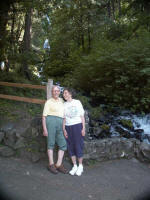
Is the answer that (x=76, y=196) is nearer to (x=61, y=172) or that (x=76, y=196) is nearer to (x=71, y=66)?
(x=61, y=172)

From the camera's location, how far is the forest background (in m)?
7.54

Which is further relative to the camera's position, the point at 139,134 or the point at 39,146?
the point at 139,134

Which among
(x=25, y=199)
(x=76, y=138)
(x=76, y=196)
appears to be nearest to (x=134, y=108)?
(x=76, y=138)

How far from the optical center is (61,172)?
4555 mm

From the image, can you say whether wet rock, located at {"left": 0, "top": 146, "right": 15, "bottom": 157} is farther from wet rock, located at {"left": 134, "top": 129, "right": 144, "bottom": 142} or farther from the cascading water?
the cascading water

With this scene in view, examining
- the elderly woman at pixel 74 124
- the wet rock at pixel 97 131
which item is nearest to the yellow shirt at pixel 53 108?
the elderly woman at pixel 74 124

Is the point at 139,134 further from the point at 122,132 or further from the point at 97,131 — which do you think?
the point at 97,131

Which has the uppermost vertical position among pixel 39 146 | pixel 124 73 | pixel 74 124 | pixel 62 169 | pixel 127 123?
pixel 124 73

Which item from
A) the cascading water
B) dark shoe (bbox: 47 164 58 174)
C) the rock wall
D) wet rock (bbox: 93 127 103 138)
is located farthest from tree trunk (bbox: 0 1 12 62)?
the cascading water

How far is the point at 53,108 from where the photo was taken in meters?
4.41

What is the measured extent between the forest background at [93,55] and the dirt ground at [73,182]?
274 centimetres

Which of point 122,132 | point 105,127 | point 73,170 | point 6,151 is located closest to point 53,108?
point 73,170

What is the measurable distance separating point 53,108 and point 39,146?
50.9 inches

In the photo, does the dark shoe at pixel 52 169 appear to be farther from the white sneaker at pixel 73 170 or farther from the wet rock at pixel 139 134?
the wet rock at pixel 139 134
